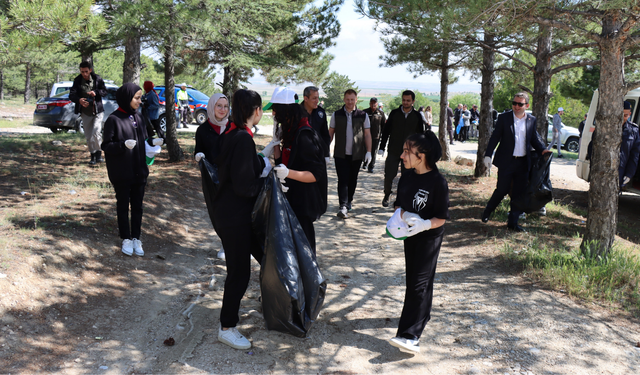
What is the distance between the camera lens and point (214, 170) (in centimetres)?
344

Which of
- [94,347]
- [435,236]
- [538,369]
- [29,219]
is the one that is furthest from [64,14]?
[538,369]

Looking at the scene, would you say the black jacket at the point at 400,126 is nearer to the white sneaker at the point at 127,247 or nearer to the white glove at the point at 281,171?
the white sneaker at the point at 127,247

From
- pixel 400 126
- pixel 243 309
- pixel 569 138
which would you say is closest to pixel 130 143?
pixel 243 309

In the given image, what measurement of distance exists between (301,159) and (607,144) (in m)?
3.71

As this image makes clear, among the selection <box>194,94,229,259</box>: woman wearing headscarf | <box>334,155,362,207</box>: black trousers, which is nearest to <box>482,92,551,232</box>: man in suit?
<box>334,155,362,207</box>: black trousers

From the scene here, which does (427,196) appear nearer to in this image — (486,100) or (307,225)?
(307,225)

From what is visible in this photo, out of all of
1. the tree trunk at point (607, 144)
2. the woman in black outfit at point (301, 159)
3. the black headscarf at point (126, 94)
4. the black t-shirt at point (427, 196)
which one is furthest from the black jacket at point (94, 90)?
the tree trunk at point (607, 144)

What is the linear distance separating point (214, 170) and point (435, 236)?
5.59 feet

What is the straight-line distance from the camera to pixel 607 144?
17.1ft

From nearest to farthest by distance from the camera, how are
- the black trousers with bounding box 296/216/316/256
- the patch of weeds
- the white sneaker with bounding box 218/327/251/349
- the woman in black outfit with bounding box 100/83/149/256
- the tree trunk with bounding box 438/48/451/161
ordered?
the white sneaker with bounding box 218/327/251/349 → the black trousers with bounding box 296/216/316/256 → the patch of weeds → the woman in black outfit with bounding box 100/83/149/256 → the tree trunk with bounding box 438/48/451/161

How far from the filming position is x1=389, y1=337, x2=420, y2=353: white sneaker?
3.40 meters

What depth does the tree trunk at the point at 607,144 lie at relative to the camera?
511cm

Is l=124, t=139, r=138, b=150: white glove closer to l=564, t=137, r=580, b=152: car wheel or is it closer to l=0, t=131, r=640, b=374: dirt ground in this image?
l=0, t=131, r=640, b=374: dirt ground

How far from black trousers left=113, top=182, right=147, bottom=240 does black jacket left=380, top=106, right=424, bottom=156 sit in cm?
416
